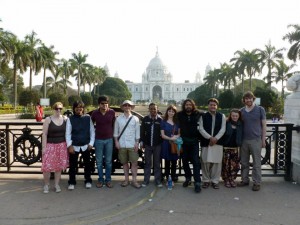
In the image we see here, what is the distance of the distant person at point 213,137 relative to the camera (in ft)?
16.0

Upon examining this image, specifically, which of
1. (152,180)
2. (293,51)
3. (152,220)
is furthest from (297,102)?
(293,51)

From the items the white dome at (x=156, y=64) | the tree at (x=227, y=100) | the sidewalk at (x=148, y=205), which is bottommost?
the sidewalk at (x=148, y=205)

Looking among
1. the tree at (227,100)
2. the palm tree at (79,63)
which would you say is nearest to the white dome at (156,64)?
the palm tree at (79,63)

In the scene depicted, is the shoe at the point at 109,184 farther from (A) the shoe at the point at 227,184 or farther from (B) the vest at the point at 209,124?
(A) the shoe at the point at 227,184

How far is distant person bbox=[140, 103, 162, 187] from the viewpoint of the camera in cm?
503

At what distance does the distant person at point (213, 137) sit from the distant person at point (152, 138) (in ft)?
2.44

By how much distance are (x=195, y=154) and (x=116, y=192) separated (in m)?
1.47

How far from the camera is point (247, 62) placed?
4069cm

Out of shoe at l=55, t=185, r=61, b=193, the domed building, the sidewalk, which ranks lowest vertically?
the sidewalk

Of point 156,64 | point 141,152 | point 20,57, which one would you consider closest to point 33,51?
point 20,57

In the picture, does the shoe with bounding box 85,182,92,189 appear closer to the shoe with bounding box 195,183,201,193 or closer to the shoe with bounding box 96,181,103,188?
the shoe with bounding box 96,181,103,188

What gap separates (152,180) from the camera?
5559 millimetres

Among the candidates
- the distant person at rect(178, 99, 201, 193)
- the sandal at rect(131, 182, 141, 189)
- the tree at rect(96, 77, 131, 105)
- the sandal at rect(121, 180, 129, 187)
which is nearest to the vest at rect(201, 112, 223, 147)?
the distant person at rect(178, 99, 201, 193)

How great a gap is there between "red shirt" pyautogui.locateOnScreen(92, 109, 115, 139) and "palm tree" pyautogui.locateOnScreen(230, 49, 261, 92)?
3830 centimetres
